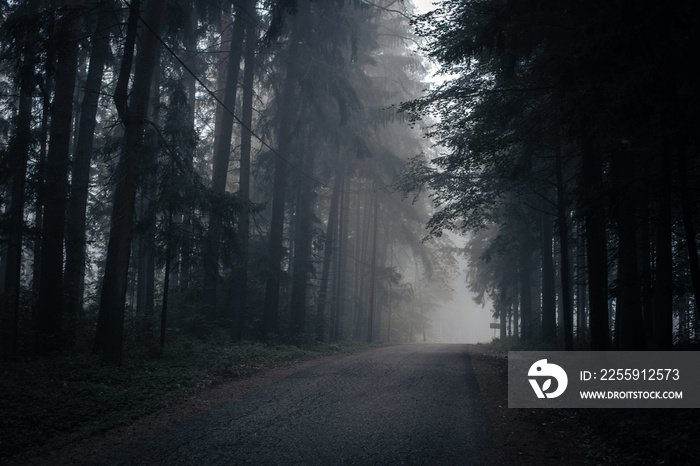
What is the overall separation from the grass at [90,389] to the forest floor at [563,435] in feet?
1.32

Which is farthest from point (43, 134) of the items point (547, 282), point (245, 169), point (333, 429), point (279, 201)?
point (547, 282)

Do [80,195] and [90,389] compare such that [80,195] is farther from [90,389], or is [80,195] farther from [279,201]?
[90,389]

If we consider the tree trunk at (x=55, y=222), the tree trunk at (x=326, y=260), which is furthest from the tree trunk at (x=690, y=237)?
the tree trunk at (x=326, y=260)

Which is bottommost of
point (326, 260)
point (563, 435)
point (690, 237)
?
point (563, 435)

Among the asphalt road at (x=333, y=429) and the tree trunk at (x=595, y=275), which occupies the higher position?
the tree trunk at (x=595, y=275)

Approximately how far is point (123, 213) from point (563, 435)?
10.2 meters

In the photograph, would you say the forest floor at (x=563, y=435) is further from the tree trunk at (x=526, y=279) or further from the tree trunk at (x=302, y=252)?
the tree trunk at (x=526, y=279)

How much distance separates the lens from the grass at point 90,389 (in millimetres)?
6164

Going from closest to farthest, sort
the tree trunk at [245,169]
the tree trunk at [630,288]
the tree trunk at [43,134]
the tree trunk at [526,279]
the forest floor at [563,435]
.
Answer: the forest floor at [563,435], the tree trunk at [630,288], the tree trunk at [43,134], the tree trunk at [245,169], the tree trunk at [526,279]

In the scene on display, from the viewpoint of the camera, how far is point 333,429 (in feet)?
21.3

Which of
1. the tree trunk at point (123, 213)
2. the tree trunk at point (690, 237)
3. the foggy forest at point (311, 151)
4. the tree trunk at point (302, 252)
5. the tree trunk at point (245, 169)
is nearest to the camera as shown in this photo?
the tree trunk at point (690, 237)

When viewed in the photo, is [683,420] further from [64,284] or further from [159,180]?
[64,284]

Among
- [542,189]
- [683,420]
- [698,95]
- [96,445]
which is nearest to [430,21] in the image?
[698,95]

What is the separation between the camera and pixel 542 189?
14852 mm
